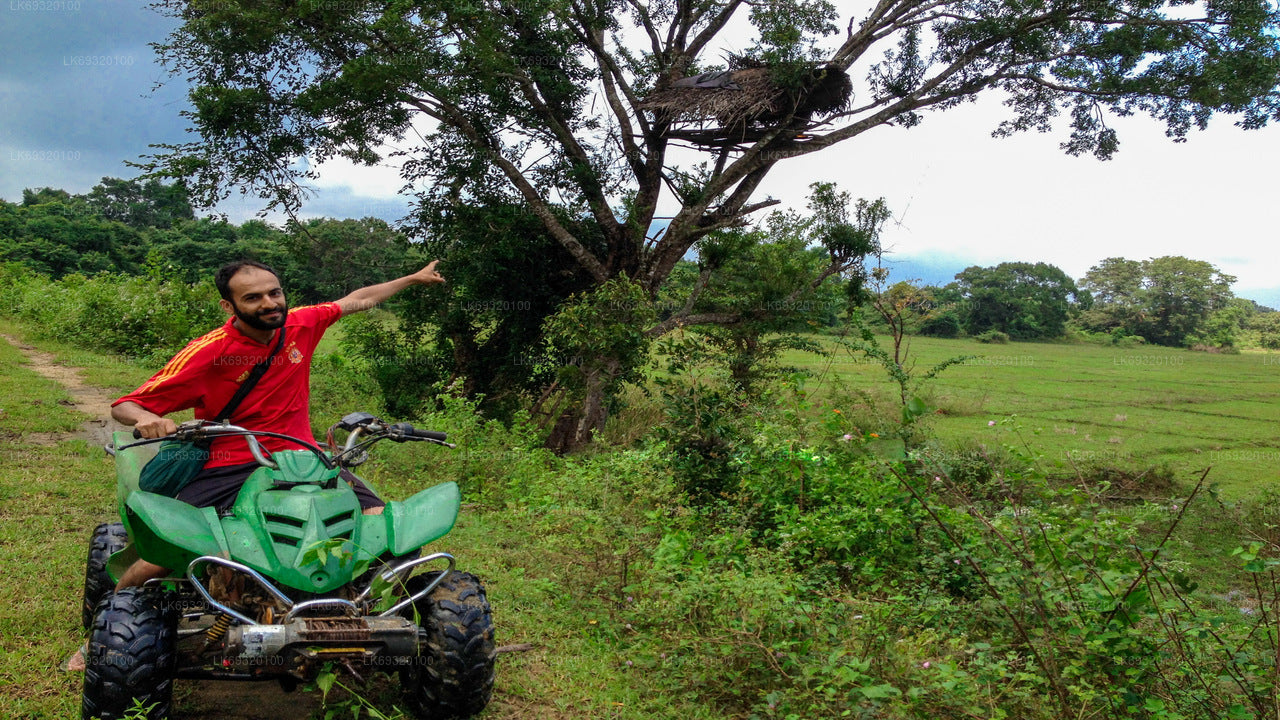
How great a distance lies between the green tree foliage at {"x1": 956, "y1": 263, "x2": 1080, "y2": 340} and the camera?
44.4 metres

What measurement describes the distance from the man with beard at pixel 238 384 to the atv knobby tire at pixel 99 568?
A: 628 mm

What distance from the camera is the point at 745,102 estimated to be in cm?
1152

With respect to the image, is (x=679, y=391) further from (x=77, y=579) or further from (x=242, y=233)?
(x=242, y=233)

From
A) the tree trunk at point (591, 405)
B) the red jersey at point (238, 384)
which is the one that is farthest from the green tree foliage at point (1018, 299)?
the red jersey at point (238, 384)

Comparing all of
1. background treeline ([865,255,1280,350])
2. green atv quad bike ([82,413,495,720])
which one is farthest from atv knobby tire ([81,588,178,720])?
background treeline ([865,255,1280,350])

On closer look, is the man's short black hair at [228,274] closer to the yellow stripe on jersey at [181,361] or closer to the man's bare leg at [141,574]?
the yellow stripe on jersey at [181,361]

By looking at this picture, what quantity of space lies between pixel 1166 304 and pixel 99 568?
52.2 meters

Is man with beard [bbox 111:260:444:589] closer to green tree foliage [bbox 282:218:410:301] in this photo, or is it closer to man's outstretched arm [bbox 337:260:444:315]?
man's outstretched arm [bbox 337:260:444:315]

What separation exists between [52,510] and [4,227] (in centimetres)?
3839

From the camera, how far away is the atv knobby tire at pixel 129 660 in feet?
9.07

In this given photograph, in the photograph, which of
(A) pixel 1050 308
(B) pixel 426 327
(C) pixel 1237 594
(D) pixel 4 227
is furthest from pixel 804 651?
(A) pixel 1050 308

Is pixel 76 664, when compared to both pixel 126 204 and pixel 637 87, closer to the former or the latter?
pixel 637 87

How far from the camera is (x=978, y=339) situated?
143 ft

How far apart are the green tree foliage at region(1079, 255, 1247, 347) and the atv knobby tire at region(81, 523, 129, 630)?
50.5m
